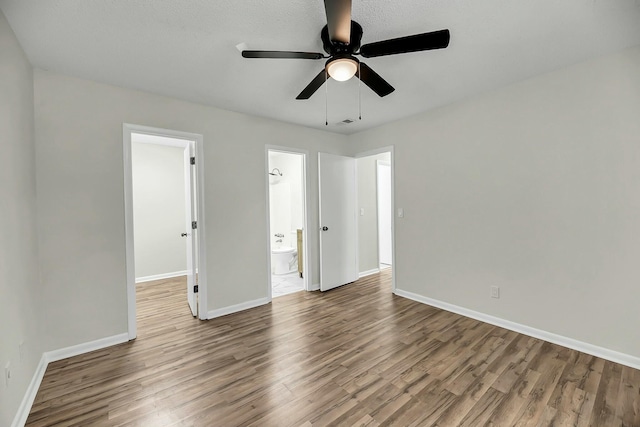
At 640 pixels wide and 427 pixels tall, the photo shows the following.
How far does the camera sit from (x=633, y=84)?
82.5 inches

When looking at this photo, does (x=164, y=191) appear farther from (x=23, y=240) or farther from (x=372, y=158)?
(x=372, y=158)

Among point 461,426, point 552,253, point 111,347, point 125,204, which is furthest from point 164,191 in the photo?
point 552,253

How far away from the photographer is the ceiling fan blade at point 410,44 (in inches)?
57.7

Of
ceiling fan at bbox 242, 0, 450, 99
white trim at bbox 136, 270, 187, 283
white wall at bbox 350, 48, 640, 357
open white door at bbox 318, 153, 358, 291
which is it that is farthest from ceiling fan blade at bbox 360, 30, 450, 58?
white trim at bbox 136, 270, 187, 283

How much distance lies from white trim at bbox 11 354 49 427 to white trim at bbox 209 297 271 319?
1.34 metres

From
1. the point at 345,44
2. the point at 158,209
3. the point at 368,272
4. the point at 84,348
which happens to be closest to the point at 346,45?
the point at 345,44

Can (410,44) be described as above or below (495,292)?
above

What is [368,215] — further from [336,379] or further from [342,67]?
[342,67]

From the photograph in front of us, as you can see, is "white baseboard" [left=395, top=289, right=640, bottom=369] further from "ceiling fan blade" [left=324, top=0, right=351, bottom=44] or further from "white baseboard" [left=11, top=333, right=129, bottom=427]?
"white baseboard" [left=11, top=333, right=129, bottom=427]

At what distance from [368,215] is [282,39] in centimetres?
340

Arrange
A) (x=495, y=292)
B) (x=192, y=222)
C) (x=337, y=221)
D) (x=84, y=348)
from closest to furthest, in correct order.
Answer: (x=84, y=348) < (x=495, y=292) < (x=192, y=222) < (x=337, y=221)

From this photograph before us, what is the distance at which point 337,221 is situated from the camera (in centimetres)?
423

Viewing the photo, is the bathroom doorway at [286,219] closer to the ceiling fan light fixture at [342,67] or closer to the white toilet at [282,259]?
the white toilet at [282,259]

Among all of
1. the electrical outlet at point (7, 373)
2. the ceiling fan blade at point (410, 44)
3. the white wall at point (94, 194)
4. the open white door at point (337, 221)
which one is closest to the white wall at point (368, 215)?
the open white door at point (337, 221)
